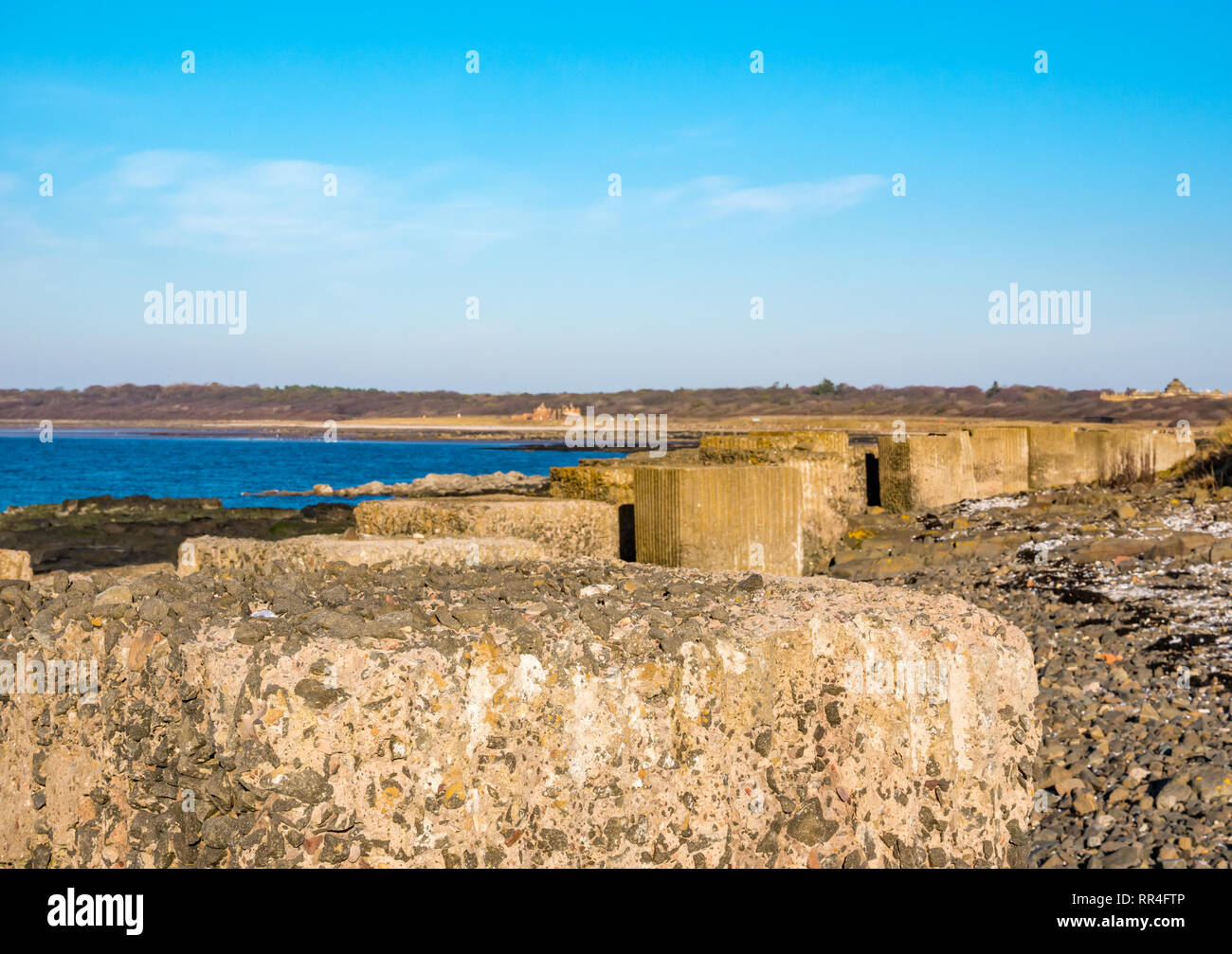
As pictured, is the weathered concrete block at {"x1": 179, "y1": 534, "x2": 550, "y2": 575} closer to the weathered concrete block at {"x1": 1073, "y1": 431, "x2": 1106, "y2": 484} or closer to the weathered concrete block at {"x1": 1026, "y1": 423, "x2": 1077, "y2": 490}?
the weathered concrete block at {"x1": 1026, "y1": 423, "x2": 1077, "y2": 490}

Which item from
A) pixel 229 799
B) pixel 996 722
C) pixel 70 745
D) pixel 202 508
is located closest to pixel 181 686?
pixel 229 799

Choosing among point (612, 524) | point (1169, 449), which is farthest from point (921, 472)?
point (612, 524)

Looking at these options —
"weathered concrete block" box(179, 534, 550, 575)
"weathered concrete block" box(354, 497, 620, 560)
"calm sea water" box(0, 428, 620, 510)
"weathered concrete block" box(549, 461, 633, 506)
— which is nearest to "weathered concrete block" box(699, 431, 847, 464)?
"weathered concrete block" box(549, 461, 633, 506)

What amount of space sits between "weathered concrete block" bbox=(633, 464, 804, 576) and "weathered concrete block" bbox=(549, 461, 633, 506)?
3.46 feet

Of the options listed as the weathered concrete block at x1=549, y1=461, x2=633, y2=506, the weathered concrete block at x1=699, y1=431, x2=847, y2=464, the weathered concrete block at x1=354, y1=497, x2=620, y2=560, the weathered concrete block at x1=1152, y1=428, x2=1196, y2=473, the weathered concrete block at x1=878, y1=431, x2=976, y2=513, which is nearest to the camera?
the weathered concrete block at x1=354, y1=497, x2=620, y2=560

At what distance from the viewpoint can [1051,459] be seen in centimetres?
1961

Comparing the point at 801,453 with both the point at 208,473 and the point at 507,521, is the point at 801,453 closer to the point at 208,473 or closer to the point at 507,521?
the point at 507,521

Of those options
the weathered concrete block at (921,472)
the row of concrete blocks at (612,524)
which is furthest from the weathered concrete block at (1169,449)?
the row of concrete blocks at (612,524)

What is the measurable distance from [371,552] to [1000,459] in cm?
1583

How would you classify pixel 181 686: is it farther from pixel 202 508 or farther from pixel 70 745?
pixel 202 508

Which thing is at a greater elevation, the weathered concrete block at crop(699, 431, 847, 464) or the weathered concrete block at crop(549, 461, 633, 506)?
the weathered concrete block at crop(699, 431, 847, 464)

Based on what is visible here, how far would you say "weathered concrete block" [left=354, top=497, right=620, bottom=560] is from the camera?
6.87 m

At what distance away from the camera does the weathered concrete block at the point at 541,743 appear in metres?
2.83

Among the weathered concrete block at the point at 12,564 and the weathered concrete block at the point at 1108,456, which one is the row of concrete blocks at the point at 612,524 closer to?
the weathered concrete block at the point at 12,564
